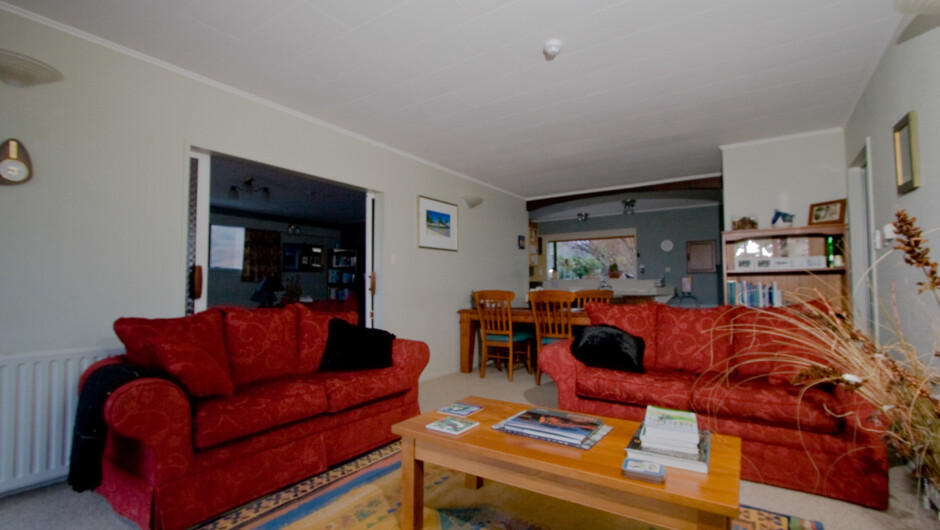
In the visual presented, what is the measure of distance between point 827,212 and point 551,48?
126 inches

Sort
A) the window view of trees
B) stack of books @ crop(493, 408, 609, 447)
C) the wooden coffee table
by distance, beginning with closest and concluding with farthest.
Result: the wooden coffee table → stack of books @ crop(493, 408, 609, 447) → the window view of trees

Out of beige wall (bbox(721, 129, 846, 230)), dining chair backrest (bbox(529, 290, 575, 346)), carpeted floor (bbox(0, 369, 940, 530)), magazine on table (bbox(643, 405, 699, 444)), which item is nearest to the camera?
magazine on table (bbox(643, 405, 699, 444))


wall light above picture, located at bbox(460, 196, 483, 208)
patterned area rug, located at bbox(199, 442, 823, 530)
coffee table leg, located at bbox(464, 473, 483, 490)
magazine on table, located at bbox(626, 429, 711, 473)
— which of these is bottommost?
patterned area rug, located at bbox(199, 442, 823, 530)

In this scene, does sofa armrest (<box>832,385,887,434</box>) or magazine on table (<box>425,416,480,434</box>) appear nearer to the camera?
magazine on table (<box>425,416,480,434</box>)

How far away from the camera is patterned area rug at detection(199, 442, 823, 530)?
176cm

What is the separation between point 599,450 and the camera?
1.49 metres

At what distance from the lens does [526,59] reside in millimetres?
2658

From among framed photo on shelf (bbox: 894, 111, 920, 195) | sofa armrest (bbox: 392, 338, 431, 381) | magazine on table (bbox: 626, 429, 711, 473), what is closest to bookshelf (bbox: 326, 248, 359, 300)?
sofa armrest (bbox: 392, 338, 431, 381)

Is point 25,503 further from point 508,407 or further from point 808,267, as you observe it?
point 808,267

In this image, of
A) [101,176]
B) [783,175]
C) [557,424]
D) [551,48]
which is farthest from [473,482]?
[783,175]

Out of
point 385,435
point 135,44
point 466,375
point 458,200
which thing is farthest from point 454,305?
point 135,44

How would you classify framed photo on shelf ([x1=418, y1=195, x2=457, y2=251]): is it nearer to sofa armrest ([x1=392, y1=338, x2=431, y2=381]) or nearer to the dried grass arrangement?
sofa armrest ([x1=392, y1=338, x2=431, y2=381])

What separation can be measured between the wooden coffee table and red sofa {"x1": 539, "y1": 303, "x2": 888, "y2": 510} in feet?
1.56

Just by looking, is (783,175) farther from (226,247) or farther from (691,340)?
(226,247)
